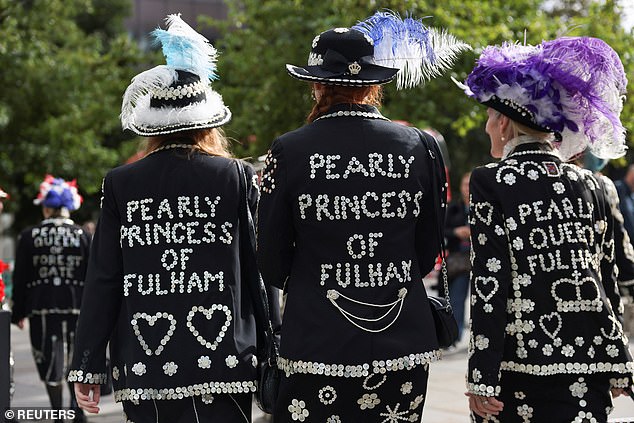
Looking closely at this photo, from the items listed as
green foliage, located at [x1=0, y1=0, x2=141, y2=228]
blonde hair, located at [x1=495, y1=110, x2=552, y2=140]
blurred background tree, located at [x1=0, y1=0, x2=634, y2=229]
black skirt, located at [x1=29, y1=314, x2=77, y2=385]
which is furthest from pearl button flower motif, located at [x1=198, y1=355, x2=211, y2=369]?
green foliage, located at [x1=0, y1=0, x2=141, y2=228]

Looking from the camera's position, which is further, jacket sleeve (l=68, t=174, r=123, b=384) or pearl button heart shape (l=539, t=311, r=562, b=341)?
jacket sleeve (l=68, t=174, r=123, b=384)

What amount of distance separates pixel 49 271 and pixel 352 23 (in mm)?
5269

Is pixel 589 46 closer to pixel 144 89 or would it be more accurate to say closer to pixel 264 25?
pixel 144 89

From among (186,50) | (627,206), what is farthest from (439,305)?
(627,206)

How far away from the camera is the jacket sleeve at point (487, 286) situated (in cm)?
342

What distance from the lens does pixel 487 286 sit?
347 centimetres

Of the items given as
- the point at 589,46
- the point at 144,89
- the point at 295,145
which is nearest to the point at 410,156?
the point at 295,145

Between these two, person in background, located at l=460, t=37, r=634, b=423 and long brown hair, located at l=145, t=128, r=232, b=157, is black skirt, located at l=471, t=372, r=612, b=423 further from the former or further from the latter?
long brown hair, located at l=145, t=128, r=232, b=157

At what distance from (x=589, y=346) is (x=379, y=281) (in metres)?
0.80

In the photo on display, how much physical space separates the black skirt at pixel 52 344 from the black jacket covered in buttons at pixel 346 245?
4.56 m

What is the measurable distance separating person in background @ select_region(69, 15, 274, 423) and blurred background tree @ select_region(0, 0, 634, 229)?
16.6 feet

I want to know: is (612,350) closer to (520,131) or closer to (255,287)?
(520,131)

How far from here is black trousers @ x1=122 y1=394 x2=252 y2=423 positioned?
11.9ft

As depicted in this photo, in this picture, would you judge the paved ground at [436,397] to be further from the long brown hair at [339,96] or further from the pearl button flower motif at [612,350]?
the long brown hair at [339,96]
